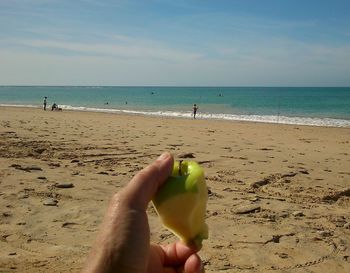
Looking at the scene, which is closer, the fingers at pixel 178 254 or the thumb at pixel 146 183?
the thumb at pixel 146 183

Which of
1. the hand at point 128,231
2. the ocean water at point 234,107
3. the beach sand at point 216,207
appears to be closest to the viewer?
the hand at point 128,231

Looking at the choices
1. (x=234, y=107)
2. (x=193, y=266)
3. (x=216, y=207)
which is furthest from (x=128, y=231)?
(x=234, y=107)

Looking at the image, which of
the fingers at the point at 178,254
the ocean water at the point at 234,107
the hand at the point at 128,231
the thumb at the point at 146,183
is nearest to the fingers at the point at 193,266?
the fingers at the point at 178,254

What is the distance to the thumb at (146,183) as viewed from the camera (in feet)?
5.70

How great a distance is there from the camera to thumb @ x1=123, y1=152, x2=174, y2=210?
1.74 meters

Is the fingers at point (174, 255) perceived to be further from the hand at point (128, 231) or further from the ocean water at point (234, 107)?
the ocean water at point (234, 107)

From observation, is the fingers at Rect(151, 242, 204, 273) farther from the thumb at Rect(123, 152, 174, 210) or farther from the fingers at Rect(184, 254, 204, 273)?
the thumb at Rect(123, 152, 174, 210)

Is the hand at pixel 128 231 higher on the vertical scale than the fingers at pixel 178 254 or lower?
higher

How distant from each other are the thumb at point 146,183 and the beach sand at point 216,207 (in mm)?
2366

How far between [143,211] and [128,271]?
24cm

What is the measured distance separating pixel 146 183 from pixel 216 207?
427 centimetres

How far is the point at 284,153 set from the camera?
11828 mm

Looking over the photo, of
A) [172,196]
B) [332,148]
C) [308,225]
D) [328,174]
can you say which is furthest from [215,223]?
[332,148]

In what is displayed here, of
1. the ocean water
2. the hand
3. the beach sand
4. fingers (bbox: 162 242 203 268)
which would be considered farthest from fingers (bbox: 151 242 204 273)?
the ocean water
